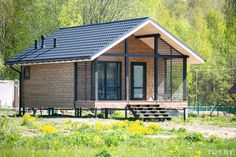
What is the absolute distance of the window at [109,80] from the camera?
33197 mm

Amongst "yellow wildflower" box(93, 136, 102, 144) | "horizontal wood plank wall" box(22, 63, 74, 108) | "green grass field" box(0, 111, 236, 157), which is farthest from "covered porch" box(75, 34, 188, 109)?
"yellow wildflower" box(93, 136, 102, 144)

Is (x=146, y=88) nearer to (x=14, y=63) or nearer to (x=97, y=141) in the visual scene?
(x=14, y=63)

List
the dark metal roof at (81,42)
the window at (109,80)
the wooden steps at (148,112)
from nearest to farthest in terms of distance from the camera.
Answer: the wooden steps at (148,112) < the dark metal roof at (81,42) < the window at (109,80)

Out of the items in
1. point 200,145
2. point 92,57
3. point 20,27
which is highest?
point 20,27

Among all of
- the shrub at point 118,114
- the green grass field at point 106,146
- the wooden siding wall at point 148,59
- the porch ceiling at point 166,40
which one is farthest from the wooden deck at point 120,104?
the green grass field at point 106,146

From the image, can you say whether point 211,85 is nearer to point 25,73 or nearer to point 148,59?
point 148,59

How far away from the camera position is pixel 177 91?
36938 millimetres

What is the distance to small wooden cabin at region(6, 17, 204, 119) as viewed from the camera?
106ft

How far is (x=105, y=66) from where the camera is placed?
33.5 metres

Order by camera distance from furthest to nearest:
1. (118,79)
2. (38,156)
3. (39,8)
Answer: (39,8) < (118,79) < (38,156)

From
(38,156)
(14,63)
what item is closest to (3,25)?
(14,63)

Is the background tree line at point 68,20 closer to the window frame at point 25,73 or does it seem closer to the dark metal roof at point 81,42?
the window frame at point 25,73

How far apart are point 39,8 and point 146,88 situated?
55.8 feet

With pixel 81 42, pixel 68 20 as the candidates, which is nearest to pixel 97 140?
pixel 81 42
